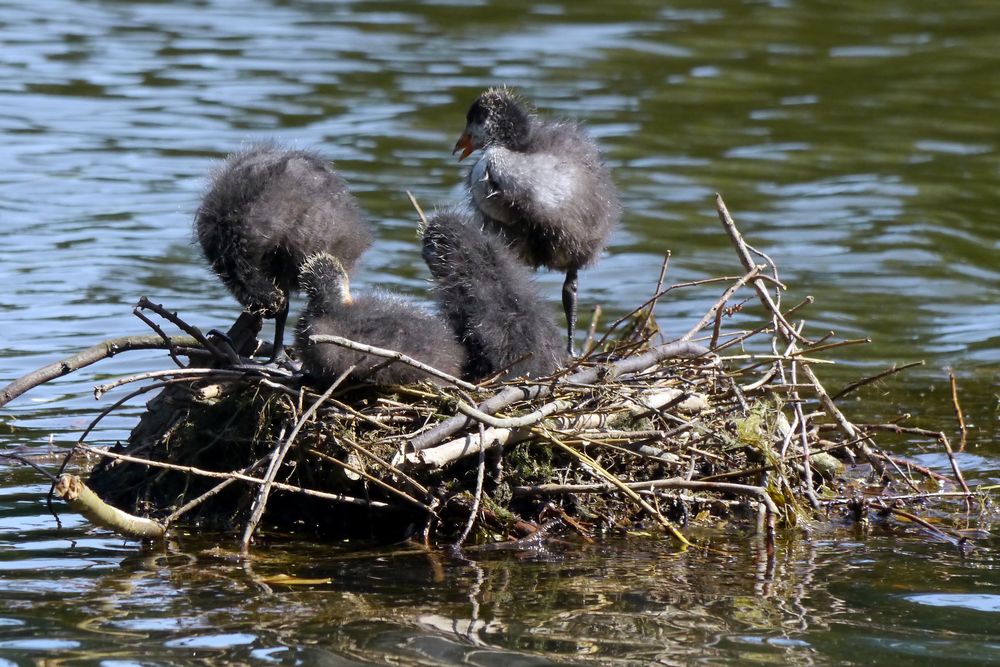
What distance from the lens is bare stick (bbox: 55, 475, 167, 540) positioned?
497 centimetres

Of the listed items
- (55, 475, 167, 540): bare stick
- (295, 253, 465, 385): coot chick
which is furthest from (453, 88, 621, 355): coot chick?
(55, 475, 167, 540): bare stick

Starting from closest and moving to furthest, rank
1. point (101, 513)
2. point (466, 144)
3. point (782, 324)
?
1. point (101, 513)
2. point (782, 324)
3. point (466, 144)

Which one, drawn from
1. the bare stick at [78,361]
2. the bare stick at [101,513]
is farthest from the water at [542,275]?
the bare stick at [78,361]

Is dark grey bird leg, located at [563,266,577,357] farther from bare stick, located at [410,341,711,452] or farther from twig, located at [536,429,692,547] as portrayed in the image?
twig, located at [536,429,692,547]

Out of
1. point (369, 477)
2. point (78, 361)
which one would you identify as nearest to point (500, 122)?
point (369, 477)

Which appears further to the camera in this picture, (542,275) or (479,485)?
(542,275)

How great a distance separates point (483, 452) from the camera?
226 inches

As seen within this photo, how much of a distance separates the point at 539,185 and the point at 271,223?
1173mm

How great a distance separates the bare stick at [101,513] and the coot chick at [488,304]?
1.37 m

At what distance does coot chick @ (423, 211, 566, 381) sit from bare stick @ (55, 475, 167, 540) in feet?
4.50

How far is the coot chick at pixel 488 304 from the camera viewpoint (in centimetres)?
632

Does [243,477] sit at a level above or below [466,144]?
below

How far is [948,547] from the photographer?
247 inches

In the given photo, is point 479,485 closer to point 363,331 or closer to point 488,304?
point 363,331
